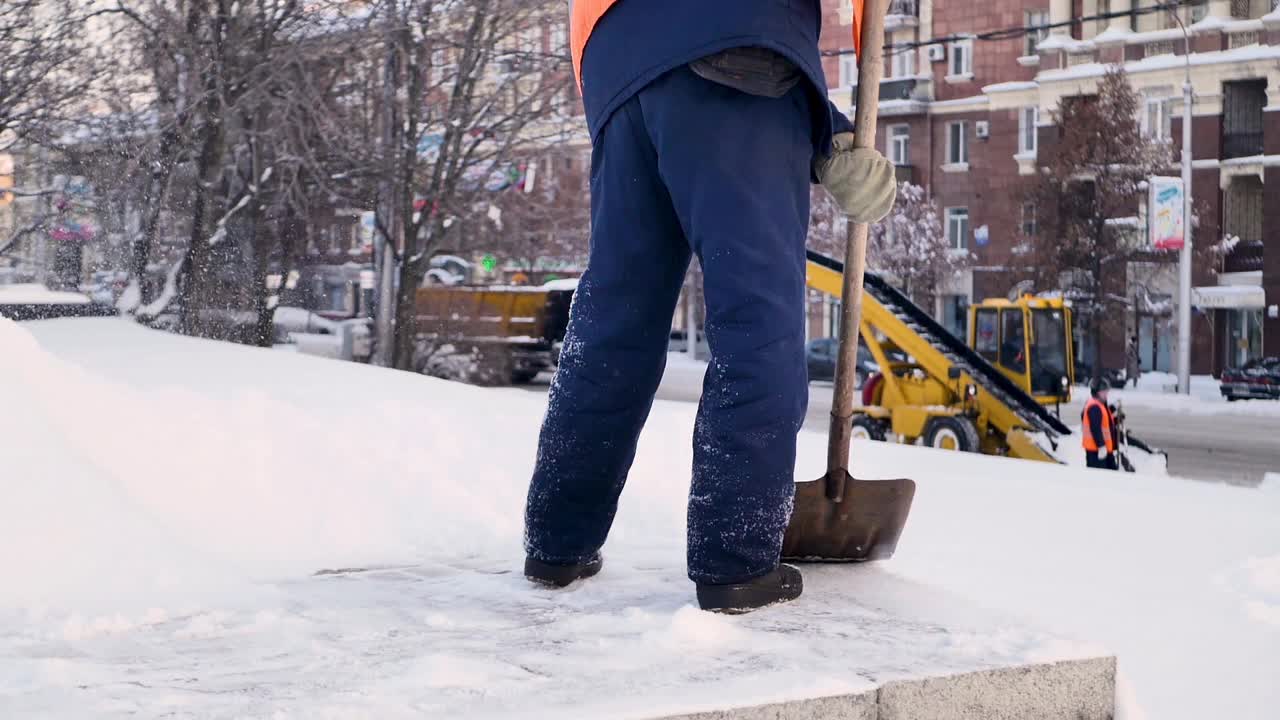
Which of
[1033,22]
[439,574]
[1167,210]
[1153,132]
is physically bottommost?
[439,574]

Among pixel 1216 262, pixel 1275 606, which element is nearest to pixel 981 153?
pixel 1216 262

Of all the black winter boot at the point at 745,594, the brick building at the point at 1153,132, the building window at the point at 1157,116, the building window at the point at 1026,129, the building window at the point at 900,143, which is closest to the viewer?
the black winter boot at the point at 745,594

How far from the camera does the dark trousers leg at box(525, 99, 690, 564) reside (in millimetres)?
2713

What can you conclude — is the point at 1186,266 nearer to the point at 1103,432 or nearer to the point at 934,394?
the point at 934,394

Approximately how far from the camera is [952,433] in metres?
15.8

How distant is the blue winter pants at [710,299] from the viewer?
253cm

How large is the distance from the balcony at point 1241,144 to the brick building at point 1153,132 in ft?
0.10

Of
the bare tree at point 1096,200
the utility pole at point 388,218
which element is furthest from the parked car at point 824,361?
the utility pole at point 388,218

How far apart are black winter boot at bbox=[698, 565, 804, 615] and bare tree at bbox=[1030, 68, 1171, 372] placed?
28.7m

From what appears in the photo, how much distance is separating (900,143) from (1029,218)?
29.6ft

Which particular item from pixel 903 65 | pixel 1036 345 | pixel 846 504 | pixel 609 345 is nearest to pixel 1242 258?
pixel 903 65

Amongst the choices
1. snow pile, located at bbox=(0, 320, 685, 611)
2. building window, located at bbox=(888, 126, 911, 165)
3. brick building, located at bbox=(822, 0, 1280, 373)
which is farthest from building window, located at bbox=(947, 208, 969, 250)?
snow pile, located at bbox=(0, 320, 685, 611)

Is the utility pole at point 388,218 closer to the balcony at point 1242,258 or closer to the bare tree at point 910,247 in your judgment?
the bare tree at point 910,247

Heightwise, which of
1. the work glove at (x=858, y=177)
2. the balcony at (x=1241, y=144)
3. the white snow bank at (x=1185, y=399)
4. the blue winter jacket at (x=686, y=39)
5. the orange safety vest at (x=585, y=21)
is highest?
the balcony at (x=1241, y=144)
